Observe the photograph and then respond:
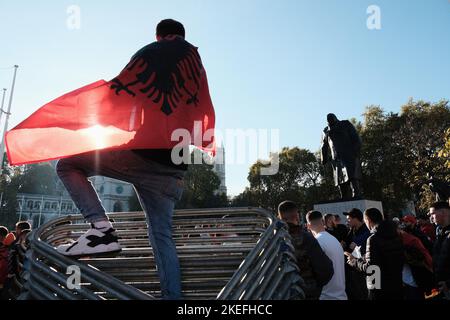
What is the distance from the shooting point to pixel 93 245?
2305mm

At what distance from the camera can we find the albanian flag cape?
2.47 metres

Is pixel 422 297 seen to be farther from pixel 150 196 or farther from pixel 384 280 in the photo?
pixel 150 196

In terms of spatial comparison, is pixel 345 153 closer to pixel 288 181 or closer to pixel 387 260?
pixel 387 260

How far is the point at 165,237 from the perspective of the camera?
7.98 feet

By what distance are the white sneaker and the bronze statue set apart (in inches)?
404

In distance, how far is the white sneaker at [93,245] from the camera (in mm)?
2271

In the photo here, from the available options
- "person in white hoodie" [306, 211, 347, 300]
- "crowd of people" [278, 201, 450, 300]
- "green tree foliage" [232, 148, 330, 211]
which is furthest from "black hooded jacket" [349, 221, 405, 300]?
"green tree foliage" [232, 148, 330, 211]

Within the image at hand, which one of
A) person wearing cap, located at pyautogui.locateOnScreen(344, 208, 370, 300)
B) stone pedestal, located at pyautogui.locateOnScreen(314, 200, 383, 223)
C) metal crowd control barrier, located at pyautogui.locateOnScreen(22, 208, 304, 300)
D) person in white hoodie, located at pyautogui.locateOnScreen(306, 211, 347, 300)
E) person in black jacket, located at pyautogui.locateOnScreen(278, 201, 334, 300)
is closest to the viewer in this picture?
metal crowd control barrier, located at pyautogui.locateOnScreen(22, 208, 304, 300)

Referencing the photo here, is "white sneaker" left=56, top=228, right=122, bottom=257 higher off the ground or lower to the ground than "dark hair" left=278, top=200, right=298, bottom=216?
lower

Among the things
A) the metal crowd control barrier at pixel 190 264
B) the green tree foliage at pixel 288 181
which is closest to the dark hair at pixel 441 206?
the metal crowd control barrier at pixel 190 264

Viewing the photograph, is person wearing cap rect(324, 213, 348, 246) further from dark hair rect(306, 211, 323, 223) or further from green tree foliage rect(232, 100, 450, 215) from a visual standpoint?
green tree foliage rect(232, 100, 450, 215)

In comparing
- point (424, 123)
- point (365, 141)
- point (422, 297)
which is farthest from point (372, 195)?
point (422, 297)

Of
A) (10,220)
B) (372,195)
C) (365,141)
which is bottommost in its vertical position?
(10,220)
